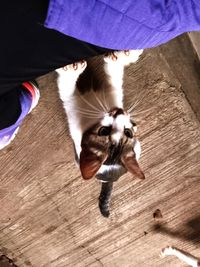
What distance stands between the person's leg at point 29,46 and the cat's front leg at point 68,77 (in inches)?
23.7

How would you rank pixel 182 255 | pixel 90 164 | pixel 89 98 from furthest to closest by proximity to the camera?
pixel 182 255 → pixel 89 98 → pixel 90 164

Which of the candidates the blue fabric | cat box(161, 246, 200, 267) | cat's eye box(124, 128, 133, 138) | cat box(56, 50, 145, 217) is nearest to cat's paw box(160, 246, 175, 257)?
cat box(161, 246, 200, 267)

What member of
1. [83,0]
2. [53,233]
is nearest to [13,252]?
[53,233]

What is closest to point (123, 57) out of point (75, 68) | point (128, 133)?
point (75, 68)

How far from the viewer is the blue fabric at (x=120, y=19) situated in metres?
1.11

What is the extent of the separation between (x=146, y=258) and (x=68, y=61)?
2.14 metres

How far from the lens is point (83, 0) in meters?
1.10

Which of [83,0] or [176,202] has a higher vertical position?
[176,202]

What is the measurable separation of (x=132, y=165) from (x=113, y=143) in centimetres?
15

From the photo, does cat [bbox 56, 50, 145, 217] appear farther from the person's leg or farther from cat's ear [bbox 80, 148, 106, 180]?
the person's leg

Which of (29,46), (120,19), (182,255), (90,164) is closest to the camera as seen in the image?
(120,19)

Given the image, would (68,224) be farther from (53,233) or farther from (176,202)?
(176,202)

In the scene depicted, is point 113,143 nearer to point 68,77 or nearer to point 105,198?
point 68,77

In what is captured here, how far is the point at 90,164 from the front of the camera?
1855 millimetres
